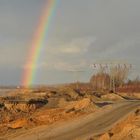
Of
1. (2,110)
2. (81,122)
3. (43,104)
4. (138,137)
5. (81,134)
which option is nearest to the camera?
(138,137)

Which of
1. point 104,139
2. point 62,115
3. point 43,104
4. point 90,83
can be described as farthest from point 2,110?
point 90,83

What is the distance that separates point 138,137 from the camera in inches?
853

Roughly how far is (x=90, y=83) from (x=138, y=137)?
145063mm

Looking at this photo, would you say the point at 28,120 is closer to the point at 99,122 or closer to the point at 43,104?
the point at 99,122

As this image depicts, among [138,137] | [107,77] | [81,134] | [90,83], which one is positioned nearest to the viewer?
[138,137]

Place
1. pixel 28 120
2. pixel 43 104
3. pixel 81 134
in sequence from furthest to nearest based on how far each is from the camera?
pixel 43 104, pixel 28 120, pixel 81 134

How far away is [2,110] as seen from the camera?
54.1 m

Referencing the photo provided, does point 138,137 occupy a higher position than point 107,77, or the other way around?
point 107,77

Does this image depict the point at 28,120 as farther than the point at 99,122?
Yes

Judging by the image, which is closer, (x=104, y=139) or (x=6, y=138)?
(x=104, y=139)

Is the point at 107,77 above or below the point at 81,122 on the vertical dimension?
above

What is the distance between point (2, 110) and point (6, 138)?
85.4 feet

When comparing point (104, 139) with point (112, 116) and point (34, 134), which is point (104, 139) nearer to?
point (34, 134)

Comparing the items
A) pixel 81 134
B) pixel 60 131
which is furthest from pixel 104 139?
pixel 60 131
